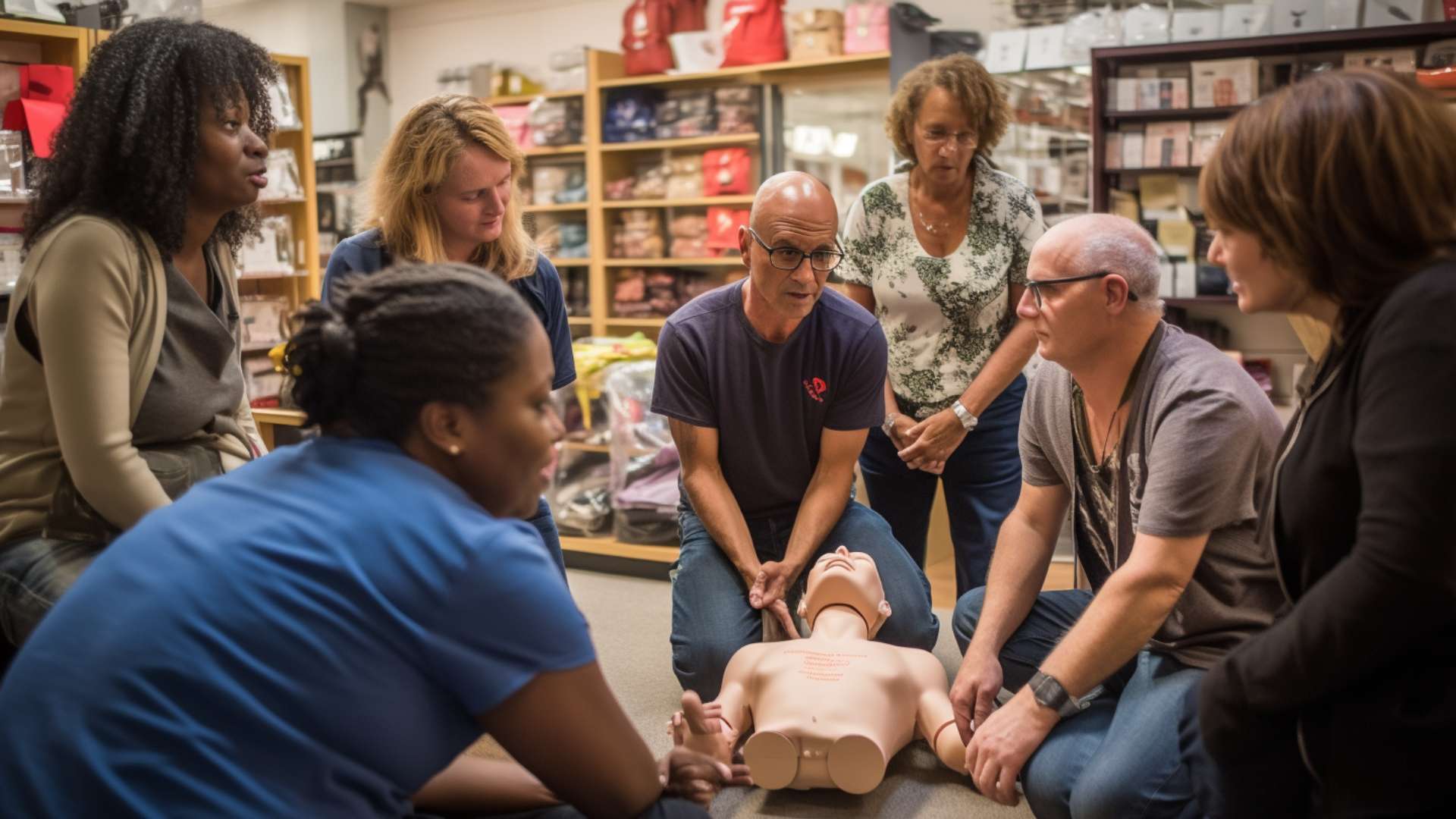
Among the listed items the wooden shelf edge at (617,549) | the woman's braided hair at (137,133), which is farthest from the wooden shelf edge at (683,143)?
the woman's braided hair at (137,133)

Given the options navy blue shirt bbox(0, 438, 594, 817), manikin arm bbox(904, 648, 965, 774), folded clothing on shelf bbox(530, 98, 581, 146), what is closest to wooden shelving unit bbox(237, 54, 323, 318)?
folded clothing on shelf bbox(530, 98, 581, 146)

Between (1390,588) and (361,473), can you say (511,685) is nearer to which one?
(361,473)

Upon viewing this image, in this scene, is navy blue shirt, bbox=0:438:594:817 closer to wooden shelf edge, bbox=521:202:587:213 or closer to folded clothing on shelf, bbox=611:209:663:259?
folded clothing on shelf, bbox=611:209:663:259

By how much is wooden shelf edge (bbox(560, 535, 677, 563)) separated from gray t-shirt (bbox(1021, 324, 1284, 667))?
8.11ft

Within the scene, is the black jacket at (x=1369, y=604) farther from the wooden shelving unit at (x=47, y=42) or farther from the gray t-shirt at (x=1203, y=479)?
the wooden shelving unit at (x=47, y=42)

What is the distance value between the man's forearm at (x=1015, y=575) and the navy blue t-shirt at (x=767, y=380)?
1.88 ft

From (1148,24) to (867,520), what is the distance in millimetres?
3713

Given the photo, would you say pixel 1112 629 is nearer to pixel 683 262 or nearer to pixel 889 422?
pixel 889 422

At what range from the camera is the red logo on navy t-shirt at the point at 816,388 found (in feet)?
9.56

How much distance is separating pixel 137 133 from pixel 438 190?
69 cm

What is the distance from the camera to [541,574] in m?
1.24

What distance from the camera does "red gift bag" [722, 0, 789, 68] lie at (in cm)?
698

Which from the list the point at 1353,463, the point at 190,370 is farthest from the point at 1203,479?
the point at 190,370

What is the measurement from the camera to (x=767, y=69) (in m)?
7.01
